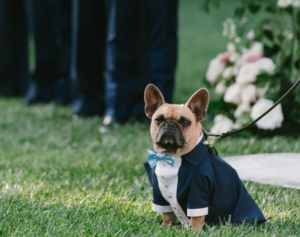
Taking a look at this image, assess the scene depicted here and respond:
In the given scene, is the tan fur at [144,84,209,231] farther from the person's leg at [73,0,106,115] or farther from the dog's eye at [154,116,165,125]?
the person's leg at [73,0,106,115]

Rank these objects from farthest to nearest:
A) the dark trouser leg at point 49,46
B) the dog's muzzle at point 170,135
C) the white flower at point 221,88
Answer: the dark trouser leg at point 49,46 → the white flower at point 221,88 → the dog's muzzle at point 170,135

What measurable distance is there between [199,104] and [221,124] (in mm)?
2264

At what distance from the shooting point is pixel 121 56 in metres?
5.13

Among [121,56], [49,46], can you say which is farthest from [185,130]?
[49,46]

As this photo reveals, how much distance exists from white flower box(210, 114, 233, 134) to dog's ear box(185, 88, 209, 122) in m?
2.17

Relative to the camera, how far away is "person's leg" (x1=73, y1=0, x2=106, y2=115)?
557cm

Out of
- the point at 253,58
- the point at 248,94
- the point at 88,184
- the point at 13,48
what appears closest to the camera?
the point at 88,184

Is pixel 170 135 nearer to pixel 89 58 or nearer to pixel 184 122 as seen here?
pixel 184 122

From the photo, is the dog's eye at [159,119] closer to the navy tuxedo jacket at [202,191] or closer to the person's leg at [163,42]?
the navy tuxedo jacket at [202,191]

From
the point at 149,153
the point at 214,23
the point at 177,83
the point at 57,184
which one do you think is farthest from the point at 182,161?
the point at 214,23

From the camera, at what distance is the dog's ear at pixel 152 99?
248cm

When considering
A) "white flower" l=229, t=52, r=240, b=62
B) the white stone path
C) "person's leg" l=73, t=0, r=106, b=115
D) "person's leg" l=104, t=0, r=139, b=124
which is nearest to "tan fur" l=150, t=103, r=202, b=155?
the white stone path

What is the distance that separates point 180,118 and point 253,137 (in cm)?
229

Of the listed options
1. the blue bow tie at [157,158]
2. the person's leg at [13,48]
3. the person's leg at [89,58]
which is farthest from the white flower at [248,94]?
the person's leg at [13,48]
